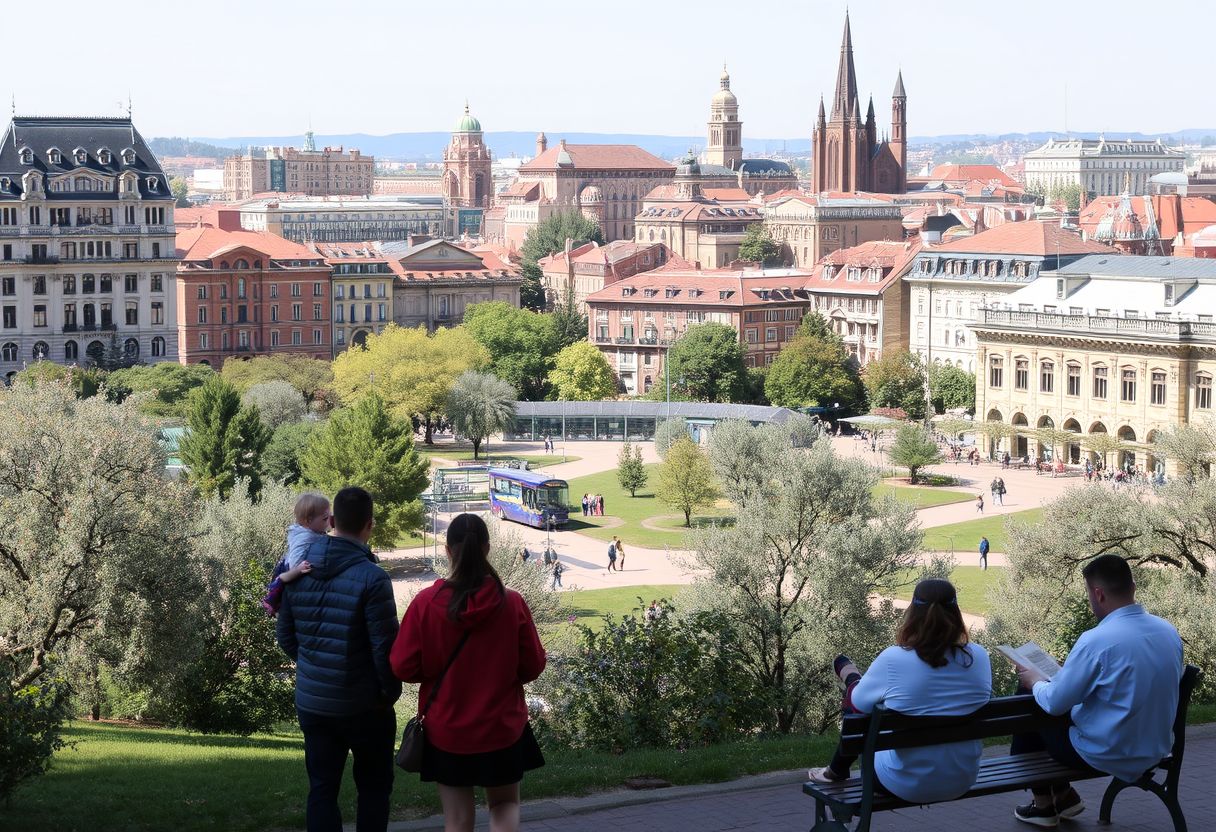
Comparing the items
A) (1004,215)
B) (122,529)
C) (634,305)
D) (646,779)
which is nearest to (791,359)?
(634,305)

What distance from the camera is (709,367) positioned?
97188 mm

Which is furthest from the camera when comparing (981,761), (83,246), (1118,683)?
(83,246)

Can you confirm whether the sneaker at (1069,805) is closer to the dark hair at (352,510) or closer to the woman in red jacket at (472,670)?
the woman in red jacket at (472,670)

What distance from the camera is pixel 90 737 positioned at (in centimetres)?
1853

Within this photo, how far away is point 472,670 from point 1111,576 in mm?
3777

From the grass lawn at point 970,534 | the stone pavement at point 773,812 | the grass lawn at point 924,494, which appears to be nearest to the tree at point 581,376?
the grass lawn at point 924,494

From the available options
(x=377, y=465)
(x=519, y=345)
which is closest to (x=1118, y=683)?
(x=377, y=465)

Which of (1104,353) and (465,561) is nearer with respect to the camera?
(465,561)

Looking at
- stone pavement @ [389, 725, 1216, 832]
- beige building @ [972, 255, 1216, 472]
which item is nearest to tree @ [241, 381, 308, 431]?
beige building @ [972, 255, 1216, 472]

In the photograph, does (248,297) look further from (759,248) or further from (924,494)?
(924,494)

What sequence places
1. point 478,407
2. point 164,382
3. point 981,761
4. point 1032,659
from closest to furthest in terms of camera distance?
1. point 1032,659
2. point 981,761
3. point 478,407
4. point 164,382

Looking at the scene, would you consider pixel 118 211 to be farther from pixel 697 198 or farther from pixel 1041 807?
pixel 1041 807

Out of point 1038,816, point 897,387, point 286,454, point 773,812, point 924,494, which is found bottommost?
point 924,494

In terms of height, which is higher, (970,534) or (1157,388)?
(1157,388)
